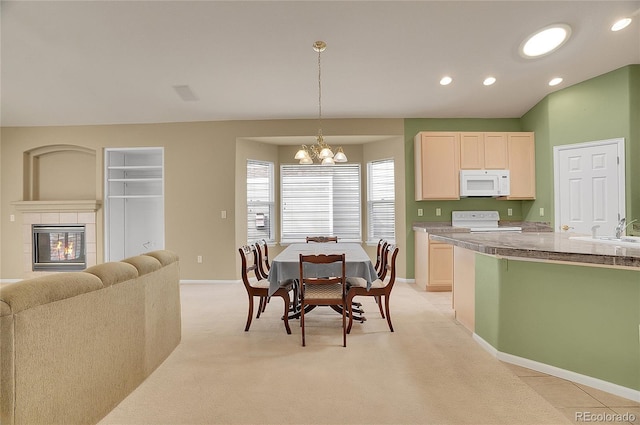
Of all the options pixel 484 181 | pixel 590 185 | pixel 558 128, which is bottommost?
pixel 590 185

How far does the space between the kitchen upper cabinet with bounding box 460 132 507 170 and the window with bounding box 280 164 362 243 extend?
5.88 ft

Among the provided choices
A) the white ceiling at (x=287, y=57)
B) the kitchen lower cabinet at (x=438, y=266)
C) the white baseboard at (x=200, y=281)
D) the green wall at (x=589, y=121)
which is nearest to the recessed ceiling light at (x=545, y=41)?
the white ceiling at (x=287, y=57)

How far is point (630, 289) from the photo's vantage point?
1.99 metres

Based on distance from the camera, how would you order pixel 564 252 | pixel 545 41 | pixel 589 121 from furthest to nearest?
pixel 589 121 < pixel 545 41 < pixel 564 252

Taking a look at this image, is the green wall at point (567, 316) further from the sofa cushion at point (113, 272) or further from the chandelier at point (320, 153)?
the sofa cushion at point (113, 272)

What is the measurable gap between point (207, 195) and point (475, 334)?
4.25 m

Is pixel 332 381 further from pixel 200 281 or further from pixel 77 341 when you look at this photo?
pixel 200 281

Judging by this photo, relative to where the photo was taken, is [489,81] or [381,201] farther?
[381,201]

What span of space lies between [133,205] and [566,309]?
6.30m

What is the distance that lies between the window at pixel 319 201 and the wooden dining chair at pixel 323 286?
291 cm

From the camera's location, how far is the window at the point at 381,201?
564 centimetres

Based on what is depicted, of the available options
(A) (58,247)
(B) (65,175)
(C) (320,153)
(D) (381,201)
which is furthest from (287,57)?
(A) (58,247)

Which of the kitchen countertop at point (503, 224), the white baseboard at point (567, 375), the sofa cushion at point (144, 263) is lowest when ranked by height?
the white baseboard at point (567, 375)

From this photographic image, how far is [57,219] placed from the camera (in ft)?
17.9
